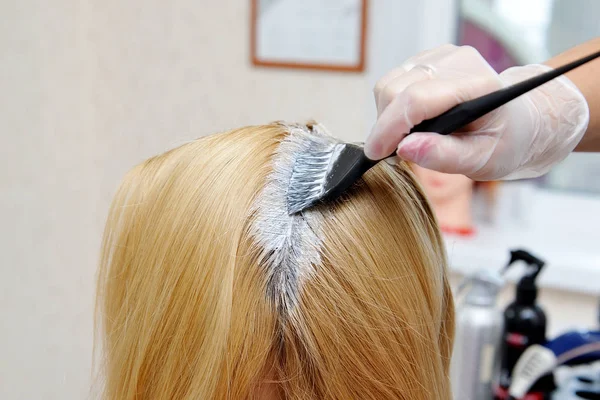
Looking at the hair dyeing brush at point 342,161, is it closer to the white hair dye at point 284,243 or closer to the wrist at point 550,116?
the white hair dye at point 284,243

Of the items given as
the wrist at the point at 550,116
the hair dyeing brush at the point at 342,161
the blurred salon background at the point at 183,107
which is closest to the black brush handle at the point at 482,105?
the hair dyeing brush at the point at 342,161

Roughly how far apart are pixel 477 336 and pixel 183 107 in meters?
1.08

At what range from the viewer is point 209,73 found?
1.65 metres

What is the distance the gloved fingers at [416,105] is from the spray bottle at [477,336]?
2.02ft

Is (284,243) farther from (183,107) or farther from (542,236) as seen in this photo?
(542,236)

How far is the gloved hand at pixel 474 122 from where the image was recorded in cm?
52

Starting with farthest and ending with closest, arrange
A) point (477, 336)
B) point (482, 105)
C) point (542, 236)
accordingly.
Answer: point (542, 236), point (477, 336), point (482, 105)

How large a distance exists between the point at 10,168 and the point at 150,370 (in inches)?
39.5

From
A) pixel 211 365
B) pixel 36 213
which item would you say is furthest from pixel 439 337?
pixel 36 213

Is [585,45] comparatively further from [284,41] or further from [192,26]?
[192,26]

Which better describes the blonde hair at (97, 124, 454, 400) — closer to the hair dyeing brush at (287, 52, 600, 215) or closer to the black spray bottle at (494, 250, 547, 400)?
the hair dyeing brush at (287, 52, 600, 215)

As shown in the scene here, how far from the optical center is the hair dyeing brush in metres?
0.49

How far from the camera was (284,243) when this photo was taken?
0.56 metres

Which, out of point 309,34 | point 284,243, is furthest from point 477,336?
point 309,34
